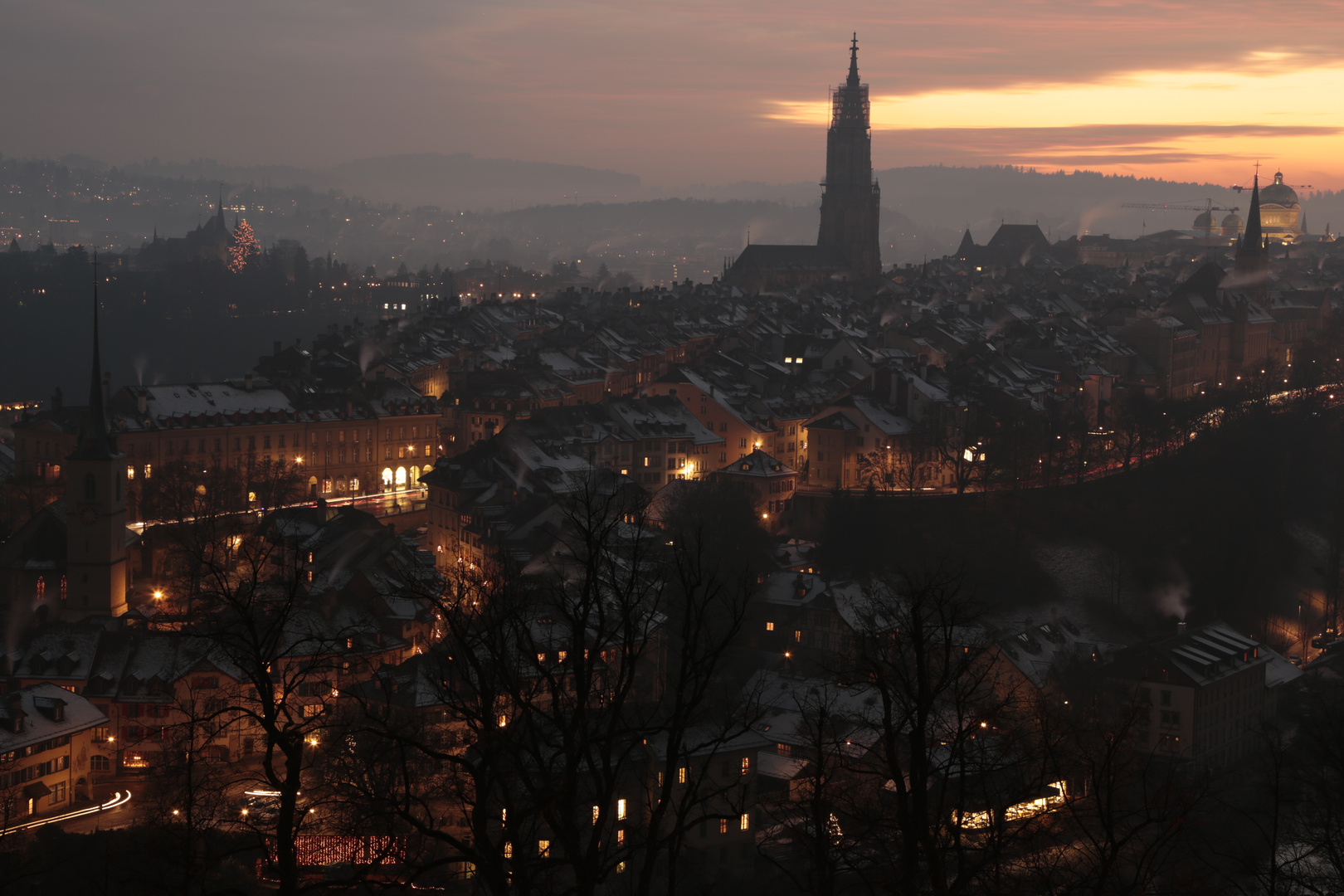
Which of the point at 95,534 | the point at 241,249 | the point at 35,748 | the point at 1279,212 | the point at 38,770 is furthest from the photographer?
the point at 1279,212

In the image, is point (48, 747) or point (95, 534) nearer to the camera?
point (48, 747)

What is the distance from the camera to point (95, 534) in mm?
40875

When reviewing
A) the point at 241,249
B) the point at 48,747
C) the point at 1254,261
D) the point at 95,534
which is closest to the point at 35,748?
the point at 48,747

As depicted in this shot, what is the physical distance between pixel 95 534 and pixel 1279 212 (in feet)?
498

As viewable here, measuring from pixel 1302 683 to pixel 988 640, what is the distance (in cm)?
1048

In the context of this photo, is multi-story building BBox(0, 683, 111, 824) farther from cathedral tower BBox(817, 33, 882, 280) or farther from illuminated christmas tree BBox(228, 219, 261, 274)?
illuminated christmas tree BBox(228, 219, 261, 274)

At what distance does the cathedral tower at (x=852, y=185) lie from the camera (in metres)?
126

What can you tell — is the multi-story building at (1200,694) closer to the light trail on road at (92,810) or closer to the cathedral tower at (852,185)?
the light trail on road at (92,810)

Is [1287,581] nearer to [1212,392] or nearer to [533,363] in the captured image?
[1212,392]

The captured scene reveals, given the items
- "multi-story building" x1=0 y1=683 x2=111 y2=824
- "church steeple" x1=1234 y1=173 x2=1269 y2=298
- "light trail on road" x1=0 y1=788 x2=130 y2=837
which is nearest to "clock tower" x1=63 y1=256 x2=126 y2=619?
"multi-story building" x1=0 y1=683 x2=111 y2=824

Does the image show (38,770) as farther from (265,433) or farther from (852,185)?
(852,185)

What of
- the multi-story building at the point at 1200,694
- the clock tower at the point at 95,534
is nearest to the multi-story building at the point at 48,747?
the clock tower at the point at 95,534

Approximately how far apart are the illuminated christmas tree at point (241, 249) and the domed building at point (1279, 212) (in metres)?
102

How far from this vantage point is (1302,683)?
1622 inches
